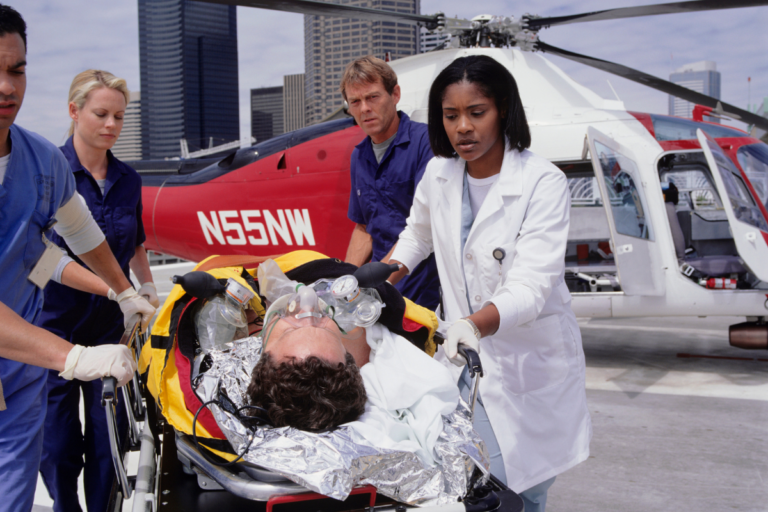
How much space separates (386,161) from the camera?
297 cm

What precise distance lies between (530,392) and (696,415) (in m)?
2.92

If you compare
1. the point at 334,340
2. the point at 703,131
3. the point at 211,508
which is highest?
the point at 703,131

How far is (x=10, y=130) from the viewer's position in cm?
169

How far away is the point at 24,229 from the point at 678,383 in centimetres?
493

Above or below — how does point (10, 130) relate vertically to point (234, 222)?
above

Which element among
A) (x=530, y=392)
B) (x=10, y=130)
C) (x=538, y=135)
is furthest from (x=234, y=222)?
(x=530, y=392)

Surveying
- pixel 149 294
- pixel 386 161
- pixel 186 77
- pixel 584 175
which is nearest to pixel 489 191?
pixel 386 161

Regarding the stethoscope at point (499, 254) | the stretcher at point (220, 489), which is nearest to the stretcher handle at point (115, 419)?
the stretcher at point (220, 489)

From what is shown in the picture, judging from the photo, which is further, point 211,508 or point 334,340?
point 334,340

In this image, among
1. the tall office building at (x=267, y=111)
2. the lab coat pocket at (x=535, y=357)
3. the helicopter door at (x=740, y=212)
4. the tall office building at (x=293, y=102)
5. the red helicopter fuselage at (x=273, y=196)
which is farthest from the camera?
the tall office building at (x=267, y=111)

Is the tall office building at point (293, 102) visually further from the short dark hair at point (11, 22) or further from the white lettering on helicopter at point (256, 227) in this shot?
the short dark hair at point (11, 22)

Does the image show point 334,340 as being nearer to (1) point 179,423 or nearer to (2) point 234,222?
(1) point 179,423

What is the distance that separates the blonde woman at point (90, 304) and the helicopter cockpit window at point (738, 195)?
4.88 m

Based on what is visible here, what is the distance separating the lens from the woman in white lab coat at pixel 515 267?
178cm
